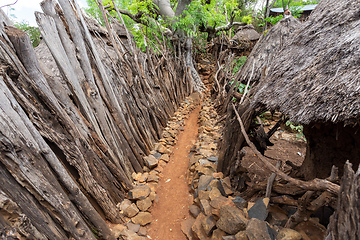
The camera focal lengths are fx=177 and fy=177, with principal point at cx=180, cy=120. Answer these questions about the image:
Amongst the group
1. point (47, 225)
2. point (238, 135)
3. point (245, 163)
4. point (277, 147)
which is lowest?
point (277, 147)

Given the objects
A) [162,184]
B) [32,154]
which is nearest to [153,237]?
[162,184]

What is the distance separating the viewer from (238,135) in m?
2.67

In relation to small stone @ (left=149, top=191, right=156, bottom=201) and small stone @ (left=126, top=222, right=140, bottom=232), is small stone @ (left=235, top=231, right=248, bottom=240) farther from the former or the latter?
small stone @ (left=149, top=191, right=156, bottom=201)

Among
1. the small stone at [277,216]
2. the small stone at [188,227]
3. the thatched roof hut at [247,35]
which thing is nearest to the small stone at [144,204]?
the small stone at [188,227]

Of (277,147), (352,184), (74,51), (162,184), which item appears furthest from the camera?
(277,147)

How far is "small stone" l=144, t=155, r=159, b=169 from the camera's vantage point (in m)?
3.28

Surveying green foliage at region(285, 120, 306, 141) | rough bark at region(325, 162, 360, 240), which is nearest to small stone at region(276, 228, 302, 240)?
rough bark at region(325, 162, 360, 240)

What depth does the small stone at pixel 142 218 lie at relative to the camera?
7.74 ft

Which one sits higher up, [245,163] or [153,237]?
[153,237]

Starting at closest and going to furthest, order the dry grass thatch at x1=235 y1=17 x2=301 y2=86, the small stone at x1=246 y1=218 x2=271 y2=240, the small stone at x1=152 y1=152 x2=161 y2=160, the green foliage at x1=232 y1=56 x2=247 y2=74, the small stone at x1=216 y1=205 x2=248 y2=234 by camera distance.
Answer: the small stone at x1=246 y1=218 x2=271 y2=240
the small stone at x1=216 y1=205 x2=248 y2=234
the small stone at x1=152 y1=152 x2=161 y2=160
the dry grass thatch at x1=235 y1=17 x2=301 y2=86
the green foliage at x1=232 y1=56 x2=247 y2=74

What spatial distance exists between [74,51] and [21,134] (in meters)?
1.28

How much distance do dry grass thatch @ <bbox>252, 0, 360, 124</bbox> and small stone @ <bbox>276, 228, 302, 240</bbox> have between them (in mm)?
984

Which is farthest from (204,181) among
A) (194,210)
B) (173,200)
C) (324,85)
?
(324,85)

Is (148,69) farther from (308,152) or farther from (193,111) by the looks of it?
(308,152)
